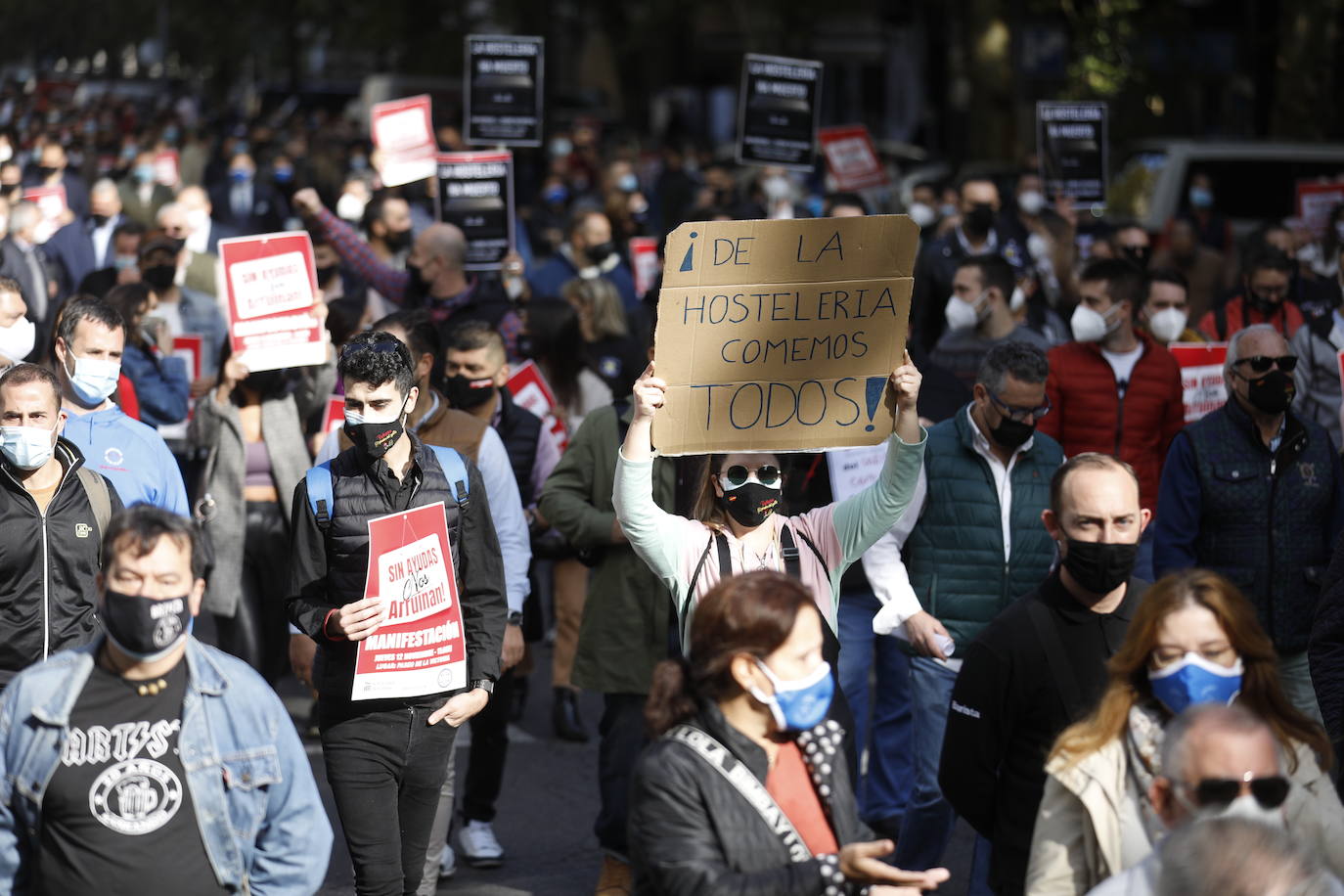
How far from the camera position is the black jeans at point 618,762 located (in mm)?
6625

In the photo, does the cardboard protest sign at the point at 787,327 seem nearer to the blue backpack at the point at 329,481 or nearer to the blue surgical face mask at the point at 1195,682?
the blue backpack at the point at 329,481

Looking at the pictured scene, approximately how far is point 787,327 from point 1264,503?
7.29 feet

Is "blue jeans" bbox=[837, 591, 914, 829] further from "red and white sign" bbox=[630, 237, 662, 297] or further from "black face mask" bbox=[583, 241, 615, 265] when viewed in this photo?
"red and white sign" bbox=[630, 237, 662, 297]

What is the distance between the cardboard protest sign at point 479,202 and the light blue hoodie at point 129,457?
5284 millimetres

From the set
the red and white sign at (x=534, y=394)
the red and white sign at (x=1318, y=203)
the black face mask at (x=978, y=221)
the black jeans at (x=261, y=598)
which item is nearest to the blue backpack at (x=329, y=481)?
the black jeans at (x=261, y=598)

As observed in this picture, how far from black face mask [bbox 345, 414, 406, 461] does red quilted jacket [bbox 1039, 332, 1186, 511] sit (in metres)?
3.47

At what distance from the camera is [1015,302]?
30.9ft

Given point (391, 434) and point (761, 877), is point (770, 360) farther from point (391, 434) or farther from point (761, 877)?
point (761, 877)

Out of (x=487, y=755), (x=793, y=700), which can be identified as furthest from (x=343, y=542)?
(x=793, y=700)

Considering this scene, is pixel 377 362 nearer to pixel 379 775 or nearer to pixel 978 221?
pixel 379 775

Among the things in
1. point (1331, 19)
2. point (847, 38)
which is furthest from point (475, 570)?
point (847, 38)

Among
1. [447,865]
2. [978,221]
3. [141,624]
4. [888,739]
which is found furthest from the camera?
[978,221]

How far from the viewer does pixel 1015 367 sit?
634cm

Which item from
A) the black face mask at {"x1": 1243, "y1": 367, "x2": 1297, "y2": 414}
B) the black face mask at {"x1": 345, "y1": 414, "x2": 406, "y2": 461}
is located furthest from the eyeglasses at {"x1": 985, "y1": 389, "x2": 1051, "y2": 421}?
the black face mask at {"x1": 345, "y1": 414, "x2": 406, "y2": 461}
